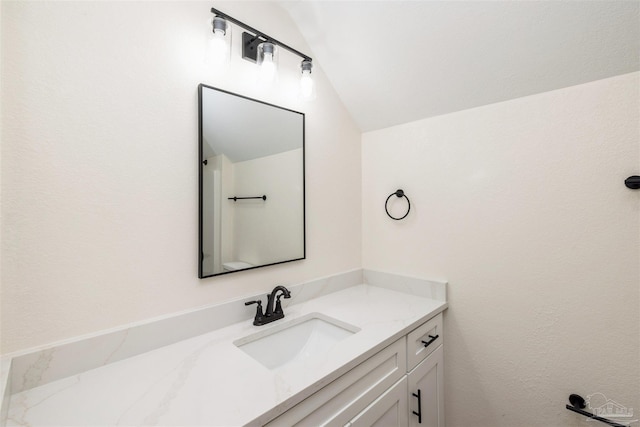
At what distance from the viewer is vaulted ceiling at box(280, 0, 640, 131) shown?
1.03 meters

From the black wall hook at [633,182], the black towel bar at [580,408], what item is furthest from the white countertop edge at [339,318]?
the black wall hook at [633,182]

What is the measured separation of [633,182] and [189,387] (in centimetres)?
165

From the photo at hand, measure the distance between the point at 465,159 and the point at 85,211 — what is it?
1620mm

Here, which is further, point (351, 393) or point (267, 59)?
A: point (267, 59)

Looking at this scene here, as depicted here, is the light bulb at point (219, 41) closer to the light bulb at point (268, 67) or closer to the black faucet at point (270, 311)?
the light bulb at point (268, 67)

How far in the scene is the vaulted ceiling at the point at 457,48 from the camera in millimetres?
1034

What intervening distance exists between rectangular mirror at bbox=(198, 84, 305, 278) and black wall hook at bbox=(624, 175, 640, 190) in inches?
52.1

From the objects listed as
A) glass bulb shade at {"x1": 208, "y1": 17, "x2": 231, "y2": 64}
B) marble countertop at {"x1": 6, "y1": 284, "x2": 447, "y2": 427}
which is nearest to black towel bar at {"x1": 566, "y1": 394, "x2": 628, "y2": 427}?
marble countertop at {"x1": 6, "y1": 284, "x2": 447, "y2": 427}

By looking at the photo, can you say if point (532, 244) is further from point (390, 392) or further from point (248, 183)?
point (248, 183)

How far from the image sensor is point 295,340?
1.27 meters

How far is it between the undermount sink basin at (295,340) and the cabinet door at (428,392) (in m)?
0.37

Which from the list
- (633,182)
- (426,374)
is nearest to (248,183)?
(426,374)

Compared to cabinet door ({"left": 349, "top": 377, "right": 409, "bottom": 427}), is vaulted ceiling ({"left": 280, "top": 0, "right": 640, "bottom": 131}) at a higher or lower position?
higher

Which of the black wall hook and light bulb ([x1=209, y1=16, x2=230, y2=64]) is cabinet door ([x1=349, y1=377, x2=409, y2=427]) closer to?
the black wall hook
